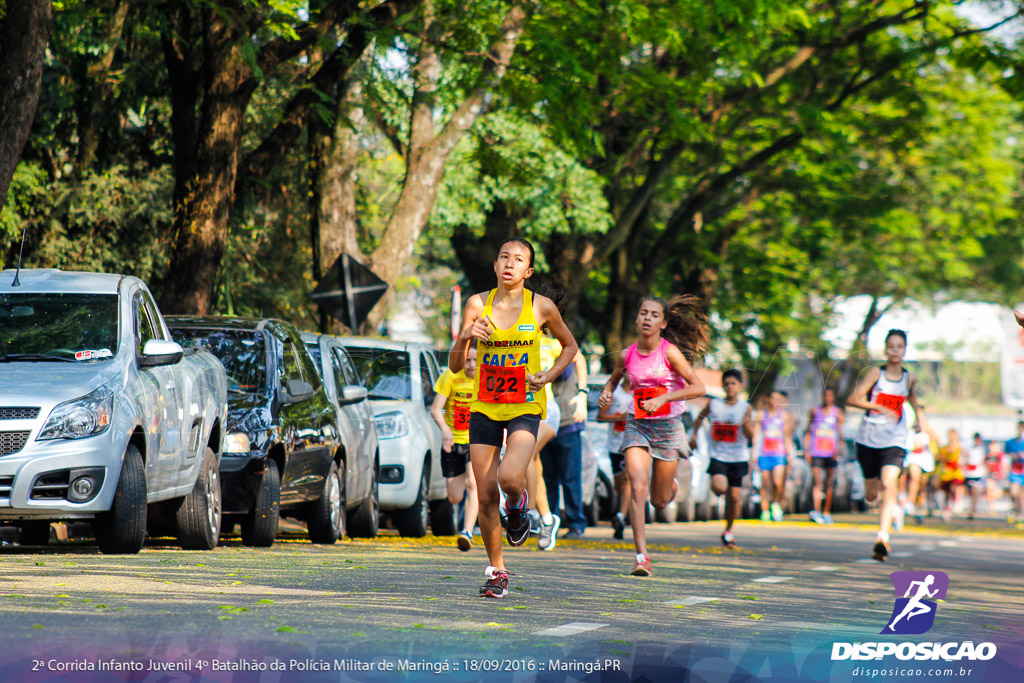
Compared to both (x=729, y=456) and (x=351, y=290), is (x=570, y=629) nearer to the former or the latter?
(x=729, y=456)

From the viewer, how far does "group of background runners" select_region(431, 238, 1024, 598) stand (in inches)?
341

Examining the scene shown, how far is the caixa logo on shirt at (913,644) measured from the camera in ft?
23.1

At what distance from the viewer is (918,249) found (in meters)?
35.6

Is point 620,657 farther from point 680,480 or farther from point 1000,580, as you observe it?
point 680,480

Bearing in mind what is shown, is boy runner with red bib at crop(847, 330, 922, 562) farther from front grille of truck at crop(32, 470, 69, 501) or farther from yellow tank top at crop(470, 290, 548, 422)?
front grille of truck at crop(32, 470, 69, 501)

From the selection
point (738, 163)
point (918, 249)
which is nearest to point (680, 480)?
point (738, 163)

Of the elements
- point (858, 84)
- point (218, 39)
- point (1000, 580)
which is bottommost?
point (1000, 580)

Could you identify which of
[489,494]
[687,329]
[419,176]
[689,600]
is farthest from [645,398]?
[419,176]

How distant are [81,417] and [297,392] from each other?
310cm

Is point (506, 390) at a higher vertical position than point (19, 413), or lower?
higher

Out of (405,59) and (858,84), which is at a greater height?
(858,84)

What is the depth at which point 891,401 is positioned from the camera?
14.3 m

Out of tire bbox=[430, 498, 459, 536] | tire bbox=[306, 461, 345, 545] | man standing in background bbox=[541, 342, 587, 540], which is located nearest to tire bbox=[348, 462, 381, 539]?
tire bbox=[306, 461, 345, 545]

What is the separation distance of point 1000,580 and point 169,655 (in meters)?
8.90
